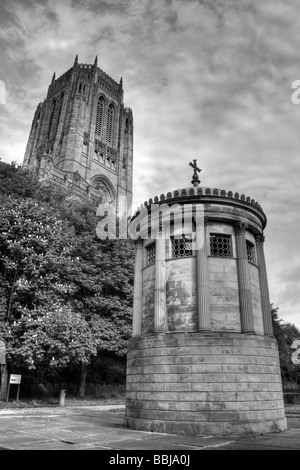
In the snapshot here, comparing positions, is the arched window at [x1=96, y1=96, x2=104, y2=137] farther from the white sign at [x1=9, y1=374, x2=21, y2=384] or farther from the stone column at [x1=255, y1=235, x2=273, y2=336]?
the stone column at [x1=255, y1=235, x2=273, y2=336]

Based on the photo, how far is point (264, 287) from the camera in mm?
16484

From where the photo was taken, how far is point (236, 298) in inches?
585

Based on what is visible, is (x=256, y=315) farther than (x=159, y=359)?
Yes

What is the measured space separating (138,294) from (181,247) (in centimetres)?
297

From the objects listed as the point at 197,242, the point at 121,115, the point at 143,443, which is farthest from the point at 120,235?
the point at 121,115

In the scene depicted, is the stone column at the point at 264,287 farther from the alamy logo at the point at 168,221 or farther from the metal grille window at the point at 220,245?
the alamy logo at the point at 168,221

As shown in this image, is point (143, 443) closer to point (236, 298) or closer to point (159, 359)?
point (159, 359)

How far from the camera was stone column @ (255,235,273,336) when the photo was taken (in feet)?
52.4

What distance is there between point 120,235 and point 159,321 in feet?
79.6

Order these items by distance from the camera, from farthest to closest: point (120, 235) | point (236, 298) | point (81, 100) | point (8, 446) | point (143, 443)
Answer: point (81, 100) → point (120, 235) → point (236, 298) → point (143, 443) → point (8, 446)

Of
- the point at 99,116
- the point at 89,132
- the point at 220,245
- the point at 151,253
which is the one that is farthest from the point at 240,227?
the point at 99,116

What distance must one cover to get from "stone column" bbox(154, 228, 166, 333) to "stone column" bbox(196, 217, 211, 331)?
59.1 inches

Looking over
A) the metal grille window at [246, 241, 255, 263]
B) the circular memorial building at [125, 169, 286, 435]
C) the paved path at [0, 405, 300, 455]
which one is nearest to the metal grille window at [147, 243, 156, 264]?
the circular memorial building at [125, 169, 286, 435]

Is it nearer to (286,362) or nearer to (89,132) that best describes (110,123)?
(89,132)
